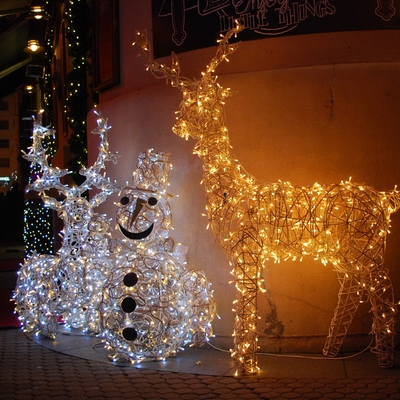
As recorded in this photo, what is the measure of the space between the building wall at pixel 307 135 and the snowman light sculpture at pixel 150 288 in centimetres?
44

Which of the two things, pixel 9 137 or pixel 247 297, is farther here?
pixel 9 137

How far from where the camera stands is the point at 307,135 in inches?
214

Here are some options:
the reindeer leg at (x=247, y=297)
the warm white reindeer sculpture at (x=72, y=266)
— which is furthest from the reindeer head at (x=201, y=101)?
the warm white reindeer sculpture at (x=72, y=266)

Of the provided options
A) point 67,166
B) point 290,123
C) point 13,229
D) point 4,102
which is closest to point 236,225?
point 290,123

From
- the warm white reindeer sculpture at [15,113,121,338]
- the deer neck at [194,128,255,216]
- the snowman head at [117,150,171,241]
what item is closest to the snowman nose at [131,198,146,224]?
the snowman head at [117,150,171,241]

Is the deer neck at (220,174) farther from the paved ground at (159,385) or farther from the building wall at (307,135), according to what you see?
the paved ground at (159,385)

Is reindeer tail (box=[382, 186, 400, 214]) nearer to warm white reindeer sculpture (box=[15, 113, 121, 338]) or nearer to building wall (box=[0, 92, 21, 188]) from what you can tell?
warm white reindeer sculpture (box=[15, 113, 121, 338])

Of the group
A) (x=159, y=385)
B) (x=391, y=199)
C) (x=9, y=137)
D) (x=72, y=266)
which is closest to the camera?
(x=159, y=385)

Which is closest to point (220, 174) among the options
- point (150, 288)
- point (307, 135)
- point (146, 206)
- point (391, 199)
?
point (146, 206)

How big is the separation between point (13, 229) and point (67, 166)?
7674mm

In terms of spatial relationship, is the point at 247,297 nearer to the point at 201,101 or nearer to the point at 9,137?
the point at 201,101

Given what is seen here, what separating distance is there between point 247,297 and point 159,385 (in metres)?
1.02

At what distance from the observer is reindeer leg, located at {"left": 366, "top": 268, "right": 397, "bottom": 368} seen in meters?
4.65

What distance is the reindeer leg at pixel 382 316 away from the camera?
4.65 m
